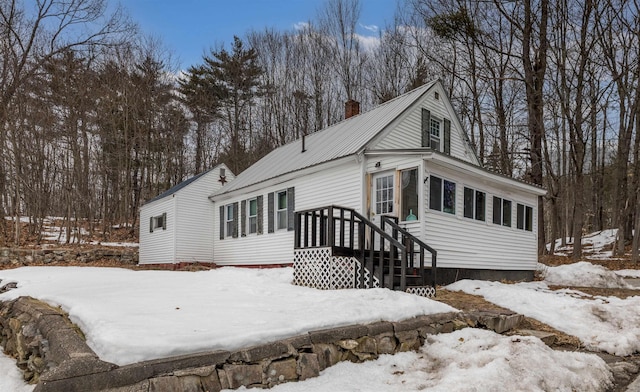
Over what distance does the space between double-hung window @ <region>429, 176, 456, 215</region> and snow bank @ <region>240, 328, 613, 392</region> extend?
5051 mm

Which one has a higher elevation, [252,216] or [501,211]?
[501,211]

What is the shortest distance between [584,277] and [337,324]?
32.6 ft

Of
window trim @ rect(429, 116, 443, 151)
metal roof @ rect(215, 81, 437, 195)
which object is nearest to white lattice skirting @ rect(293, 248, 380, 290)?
metal roof @ rect(215, 81, 437, 195)

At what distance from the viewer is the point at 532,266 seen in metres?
13.0

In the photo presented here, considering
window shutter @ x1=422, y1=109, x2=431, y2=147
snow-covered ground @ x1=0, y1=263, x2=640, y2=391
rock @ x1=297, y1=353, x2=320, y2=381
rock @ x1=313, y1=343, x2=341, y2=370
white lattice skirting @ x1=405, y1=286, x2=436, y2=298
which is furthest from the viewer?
window shutter @ x1=422, y1=109, x2=431, y2=147

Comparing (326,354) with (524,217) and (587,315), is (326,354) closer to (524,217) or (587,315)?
(587,315)

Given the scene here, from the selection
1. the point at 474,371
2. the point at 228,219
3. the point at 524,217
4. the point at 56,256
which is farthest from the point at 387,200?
the point at 56,256

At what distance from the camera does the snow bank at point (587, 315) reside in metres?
5.50

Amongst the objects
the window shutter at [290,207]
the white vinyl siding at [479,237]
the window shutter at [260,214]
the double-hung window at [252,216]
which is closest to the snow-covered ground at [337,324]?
the white vinyl siding at [479,237]

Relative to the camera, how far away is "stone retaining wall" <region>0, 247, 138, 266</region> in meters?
13.6

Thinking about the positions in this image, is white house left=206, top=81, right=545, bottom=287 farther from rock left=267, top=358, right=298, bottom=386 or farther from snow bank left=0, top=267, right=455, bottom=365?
rock left=267, top=358, right=298, bottom=386

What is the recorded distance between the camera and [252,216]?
14102 millimetres

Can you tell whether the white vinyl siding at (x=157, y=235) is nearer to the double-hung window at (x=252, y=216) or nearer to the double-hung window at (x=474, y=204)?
the double-hung window at (x=252, y=216)

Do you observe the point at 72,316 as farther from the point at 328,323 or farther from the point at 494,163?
the point at 494,163
